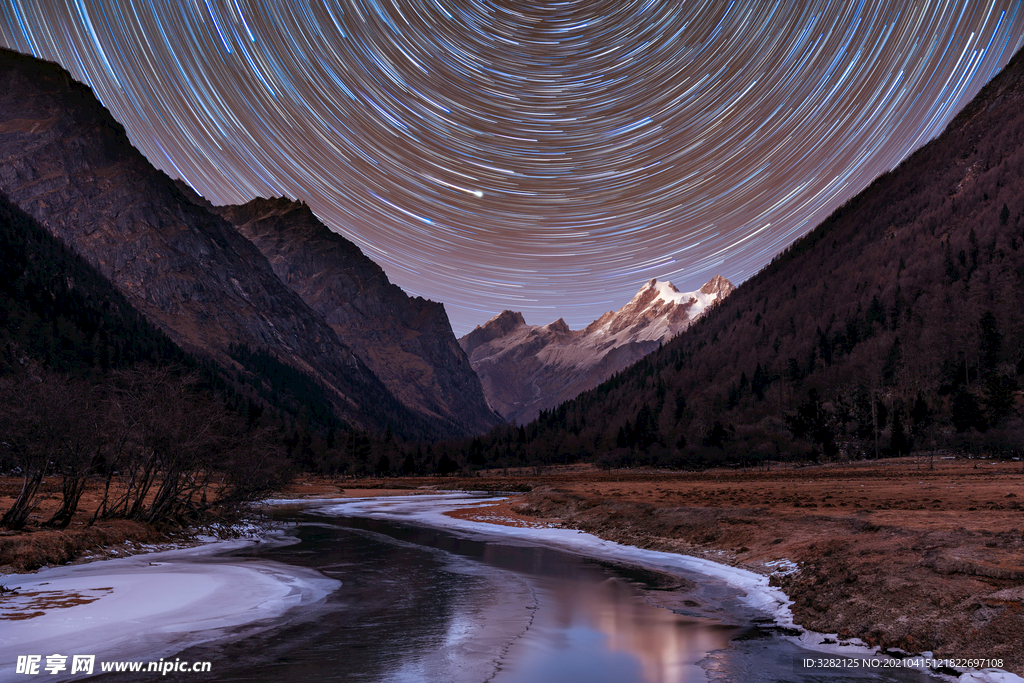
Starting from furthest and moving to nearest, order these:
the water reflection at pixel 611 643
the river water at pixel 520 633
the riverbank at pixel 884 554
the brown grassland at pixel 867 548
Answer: the brown grassland at pixel 867 548 < the riverbank at pixel 884 554 < the water reflection at pixel 611 643 < the river water at pixel 520 633

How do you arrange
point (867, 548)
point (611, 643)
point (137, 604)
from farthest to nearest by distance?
1. point (867, 548)
2. point (137, 604)
3. point (611, 643)

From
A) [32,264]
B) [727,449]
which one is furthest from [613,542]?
[32,264]

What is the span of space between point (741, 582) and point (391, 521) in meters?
44.9

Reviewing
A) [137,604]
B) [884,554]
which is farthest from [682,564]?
[137,604]

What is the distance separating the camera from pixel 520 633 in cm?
1816

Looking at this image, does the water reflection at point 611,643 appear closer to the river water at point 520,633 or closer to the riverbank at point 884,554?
the river water at point 520,633

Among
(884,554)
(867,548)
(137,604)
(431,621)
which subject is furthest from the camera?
(867,548)

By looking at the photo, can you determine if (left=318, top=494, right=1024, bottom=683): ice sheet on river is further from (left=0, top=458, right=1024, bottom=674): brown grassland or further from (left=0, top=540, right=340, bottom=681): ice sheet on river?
(left=0, top=540, right=340, bottom=681): ice sheet on river

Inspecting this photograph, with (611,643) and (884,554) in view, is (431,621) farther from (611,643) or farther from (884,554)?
(884,554)

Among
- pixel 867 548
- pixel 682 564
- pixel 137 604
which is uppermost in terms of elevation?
pixel 867 548

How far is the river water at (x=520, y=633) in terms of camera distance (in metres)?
14.0

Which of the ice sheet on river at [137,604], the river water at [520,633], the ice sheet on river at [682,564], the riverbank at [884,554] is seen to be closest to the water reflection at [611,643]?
the river water at [520,633]

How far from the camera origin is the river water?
46.0 feet

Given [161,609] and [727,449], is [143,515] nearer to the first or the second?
[161,609]
